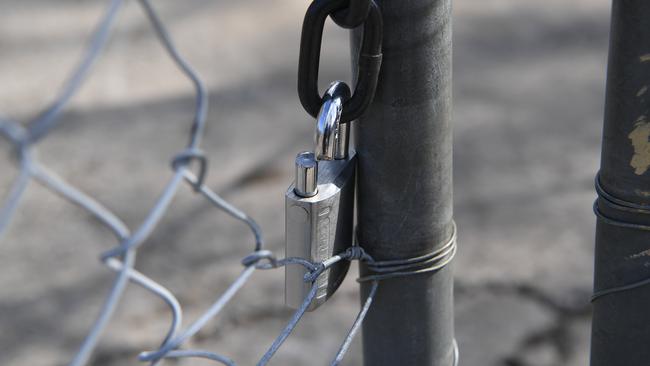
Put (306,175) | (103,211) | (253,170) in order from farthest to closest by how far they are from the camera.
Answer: (253,170) → (306,175) → (103,211)

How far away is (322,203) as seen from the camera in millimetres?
894

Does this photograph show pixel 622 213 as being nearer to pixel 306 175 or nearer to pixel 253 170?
pixel 306 175

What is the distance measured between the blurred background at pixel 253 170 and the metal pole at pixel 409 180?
3.49 feet

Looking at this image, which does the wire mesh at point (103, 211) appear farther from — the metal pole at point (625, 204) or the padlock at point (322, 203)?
the metal pole at point (625, 204)

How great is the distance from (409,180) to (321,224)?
11 centimetres

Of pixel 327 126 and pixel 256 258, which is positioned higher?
pixel 327 126

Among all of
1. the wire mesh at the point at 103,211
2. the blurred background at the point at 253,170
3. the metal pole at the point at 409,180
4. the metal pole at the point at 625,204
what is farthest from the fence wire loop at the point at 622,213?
the blurred background at the point at 253,170

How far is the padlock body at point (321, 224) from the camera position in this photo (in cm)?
90

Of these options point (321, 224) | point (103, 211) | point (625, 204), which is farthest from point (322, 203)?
point (625, 204)

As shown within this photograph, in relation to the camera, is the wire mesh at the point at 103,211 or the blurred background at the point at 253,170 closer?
the wire mesh at the point at 103,211

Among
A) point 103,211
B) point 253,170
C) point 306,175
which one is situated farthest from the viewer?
point 253,170

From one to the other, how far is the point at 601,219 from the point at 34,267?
1.83 m

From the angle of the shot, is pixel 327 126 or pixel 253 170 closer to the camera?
pixel 327 126

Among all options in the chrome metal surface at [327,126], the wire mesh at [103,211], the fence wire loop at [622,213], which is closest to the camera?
the wire mesh at [103,211]
